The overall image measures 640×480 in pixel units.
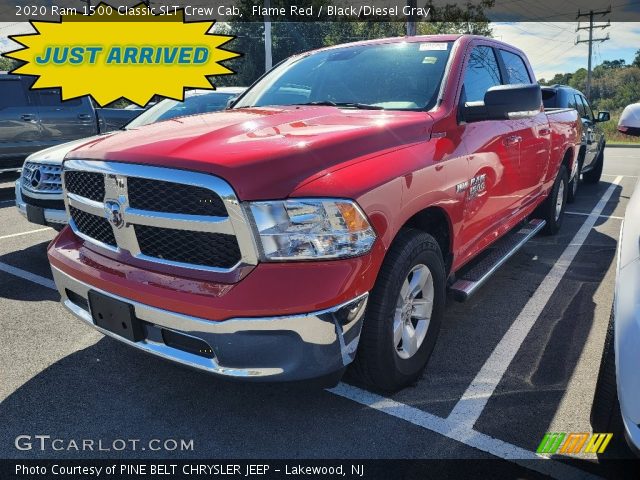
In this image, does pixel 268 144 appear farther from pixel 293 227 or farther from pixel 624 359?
pixel 624 359

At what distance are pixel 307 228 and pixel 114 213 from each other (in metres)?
0.92

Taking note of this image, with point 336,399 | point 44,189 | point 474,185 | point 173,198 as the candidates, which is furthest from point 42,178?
point 474,185

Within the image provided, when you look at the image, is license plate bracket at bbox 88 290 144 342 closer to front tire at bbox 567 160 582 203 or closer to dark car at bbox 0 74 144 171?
front tire at bbox 567 160 582 203

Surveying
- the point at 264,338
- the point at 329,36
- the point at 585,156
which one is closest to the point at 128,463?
the point at 264,338

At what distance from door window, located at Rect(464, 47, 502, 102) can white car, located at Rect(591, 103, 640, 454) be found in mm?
1266

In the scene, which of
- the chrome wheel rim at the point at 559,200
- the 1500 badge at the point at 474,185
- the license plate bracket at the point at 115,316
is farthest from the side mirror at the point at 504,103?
the chrome wheel rim at the point at 559,200

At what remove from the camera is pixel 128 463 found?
87.6 inches

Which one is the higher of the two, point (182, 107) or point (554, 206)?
point (182, 107)

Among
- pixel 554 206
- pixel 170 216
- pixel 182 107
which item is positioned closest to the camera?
pixel 170 216

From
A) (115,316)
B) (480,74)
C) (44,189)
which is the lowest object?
(115,316)

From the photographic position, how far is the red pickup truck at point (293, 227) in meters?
1.98

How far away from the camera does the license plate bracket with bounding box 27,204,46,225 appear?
476 cm

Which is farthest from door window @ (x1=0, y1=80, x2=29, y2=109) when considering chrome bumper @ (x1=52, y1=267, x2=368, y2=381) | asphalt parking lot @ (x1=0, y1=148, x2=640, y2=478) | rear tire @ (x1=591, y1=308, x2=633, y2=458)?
rear tire @ (x1=591, y1=308, x2=633, y2=458)

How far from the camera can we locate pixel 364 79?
10.9 ft
